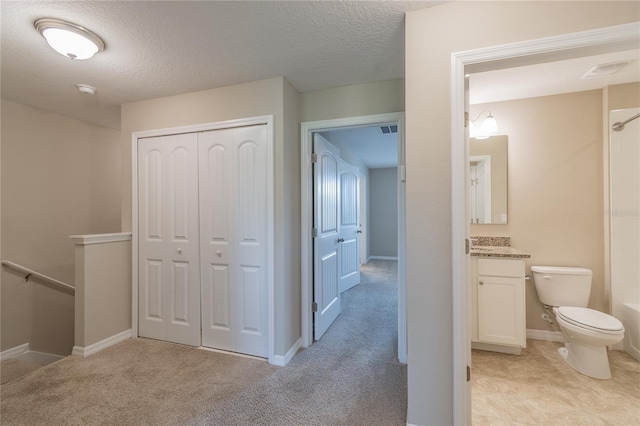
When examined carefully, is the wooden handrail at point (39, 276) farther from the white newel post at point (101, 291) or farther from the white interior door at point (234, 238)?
the white interior door at point (234, 238)

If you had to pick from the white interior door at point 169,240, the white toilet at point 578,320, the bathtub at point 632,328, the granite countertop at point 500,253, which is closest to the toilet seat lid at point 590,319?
the white toilet at point 578,320

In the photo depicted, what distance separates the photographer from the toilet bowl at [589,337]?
1883mm

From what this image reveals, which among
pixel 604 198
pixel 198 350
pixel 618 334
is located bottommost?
pixel 198 350

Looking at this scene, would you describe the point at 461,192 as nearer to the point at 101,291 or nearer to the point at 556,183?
the point at 556,183

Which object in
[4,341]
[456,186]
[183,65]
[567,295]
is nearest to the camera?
[456,186]

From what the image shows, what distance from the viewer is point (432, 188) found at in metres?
1.47

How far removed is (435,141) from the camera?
1467mm

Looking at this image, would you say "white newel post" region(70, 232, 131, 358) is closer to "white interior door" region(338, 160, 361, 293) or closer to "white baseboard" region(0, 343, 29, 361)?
"white baseboard" region(0, 343, 29, 361)

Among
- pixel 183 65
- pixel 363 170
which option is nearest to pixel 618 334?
pixel 183 65

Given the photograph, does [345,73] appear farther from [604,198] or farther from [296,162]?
[604,198]

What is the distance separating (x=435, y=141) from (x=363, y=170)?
491 centimetres

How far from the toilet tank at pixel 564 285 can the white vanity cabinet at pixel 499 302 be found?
0.36 metres

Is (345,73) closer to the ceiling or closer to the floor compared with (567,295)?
closer to the ceiling

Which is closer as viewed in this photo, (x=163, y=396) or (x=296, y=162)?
(x=163, y=396)
